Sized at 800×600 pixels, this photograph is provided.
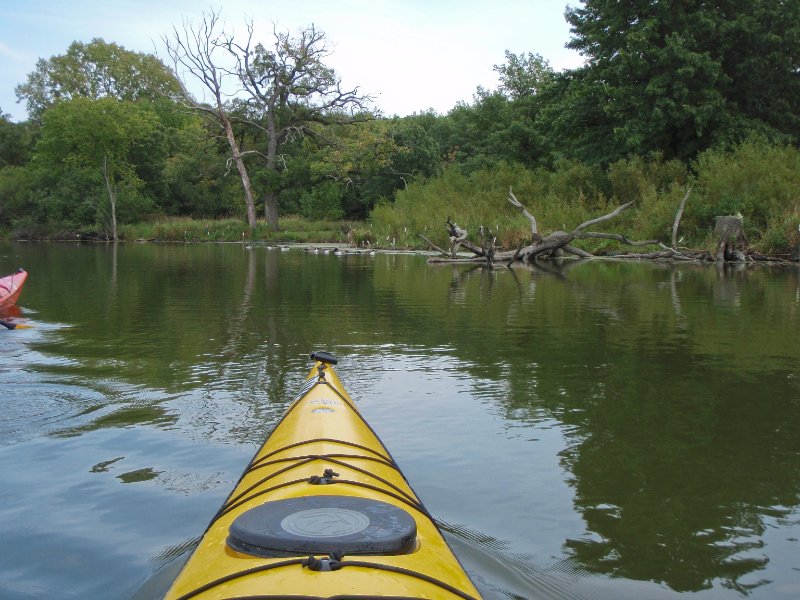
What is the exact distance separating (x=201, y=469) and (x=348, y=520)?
9.92 feet

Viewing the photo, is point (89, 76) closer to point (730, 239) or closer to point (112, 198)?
point (112, 198)

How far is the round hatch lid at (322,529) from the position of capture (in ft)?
8.99

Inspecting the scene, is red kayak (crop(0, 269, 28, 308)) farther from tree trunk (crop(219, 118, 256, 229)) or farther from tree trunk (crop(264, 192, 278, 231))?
tree trunk (crop(264, 192, 278, 231))

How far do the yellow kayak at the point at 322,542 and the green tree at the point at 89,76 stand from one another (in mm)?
69012

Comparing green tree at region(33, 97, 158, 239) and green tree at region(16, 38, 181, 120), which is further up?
green tree at region(16, 38, 181, 120)

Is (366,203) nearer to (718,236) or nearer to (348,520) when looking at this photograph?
(718,236)

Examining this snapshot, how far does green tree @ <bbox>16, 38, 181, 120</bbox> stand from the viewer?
6762cm

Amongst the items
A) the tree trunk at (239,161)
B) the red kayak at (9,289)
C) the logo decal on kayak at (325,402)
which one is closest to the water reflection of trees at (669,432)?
the logo decal on kayak at (325,402)

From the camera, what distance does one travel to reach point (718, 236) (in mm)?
24500

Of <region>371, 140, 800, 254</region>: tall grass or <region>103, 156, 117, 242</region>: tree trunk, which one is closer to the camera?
<region>371, 140, 800, 254</region>: tall grass

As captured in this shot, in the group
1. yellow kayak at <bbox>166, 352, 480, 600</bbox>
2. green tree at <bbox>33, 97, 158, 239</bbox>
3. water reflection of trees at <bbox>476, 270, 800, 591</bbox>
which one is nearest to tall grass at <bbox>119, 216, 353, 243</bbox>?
green tree at <bbox>33, 97, 158, 239</bbox>

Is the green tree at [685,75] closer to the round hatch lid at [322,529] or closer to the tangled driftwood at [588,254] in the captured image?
the tangled driftwood at [588,254]

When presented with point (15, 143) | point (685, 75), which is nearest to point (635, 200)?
point (685, 75)

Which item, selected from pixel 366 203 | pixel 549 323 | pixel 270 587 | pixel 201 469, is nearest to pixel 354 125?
pixel 366 203
